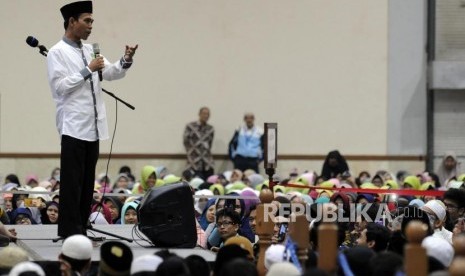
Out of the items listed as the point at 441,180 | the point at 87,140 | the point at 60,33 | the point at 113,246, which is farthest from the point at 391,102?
the point at 113,246

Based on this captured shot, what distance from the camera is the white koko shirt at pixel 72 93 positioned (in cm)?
1012

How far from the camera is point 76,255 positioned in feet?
27.7

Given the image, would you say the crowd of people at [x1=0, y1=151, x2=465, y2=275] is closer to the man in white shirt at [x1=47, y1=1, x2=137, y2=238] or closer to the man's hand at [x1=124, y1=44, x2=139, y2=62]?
the man in white shirt at [x1=47, y1=1, x2=137, y2=238]

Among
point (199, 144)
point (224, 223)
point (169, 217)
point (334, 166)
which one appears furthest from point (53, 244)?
point (199, 144)

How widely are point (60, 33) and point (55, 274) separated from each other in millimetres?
14203

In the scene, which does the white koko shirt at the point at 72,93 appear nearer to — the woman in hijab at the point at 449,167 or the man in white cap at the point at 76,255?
the man in white cap at the point at 76,255

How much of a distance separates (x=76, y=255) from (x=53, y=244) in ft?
6.78

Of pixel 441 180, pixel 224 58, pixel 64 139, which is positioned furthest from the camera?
pixel 224 58

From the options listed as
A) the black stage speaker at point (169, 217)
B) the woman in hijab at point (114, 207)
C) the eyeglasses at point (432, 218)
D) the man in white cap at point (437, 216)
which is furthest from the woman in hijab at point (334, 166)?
the black stage speaker at point (169, 217)

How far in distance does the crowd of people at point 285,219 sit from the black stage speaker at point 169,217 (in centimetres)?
35

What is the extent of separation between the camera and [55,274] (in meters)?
9.15

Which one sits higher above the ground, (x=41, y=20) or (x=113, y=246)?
(x=41, y=20)

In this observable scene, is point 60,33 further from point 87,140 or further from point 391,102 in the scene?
point 87,140

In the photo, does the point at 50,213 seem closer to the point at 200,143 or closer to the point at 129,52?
the point at 129,52
